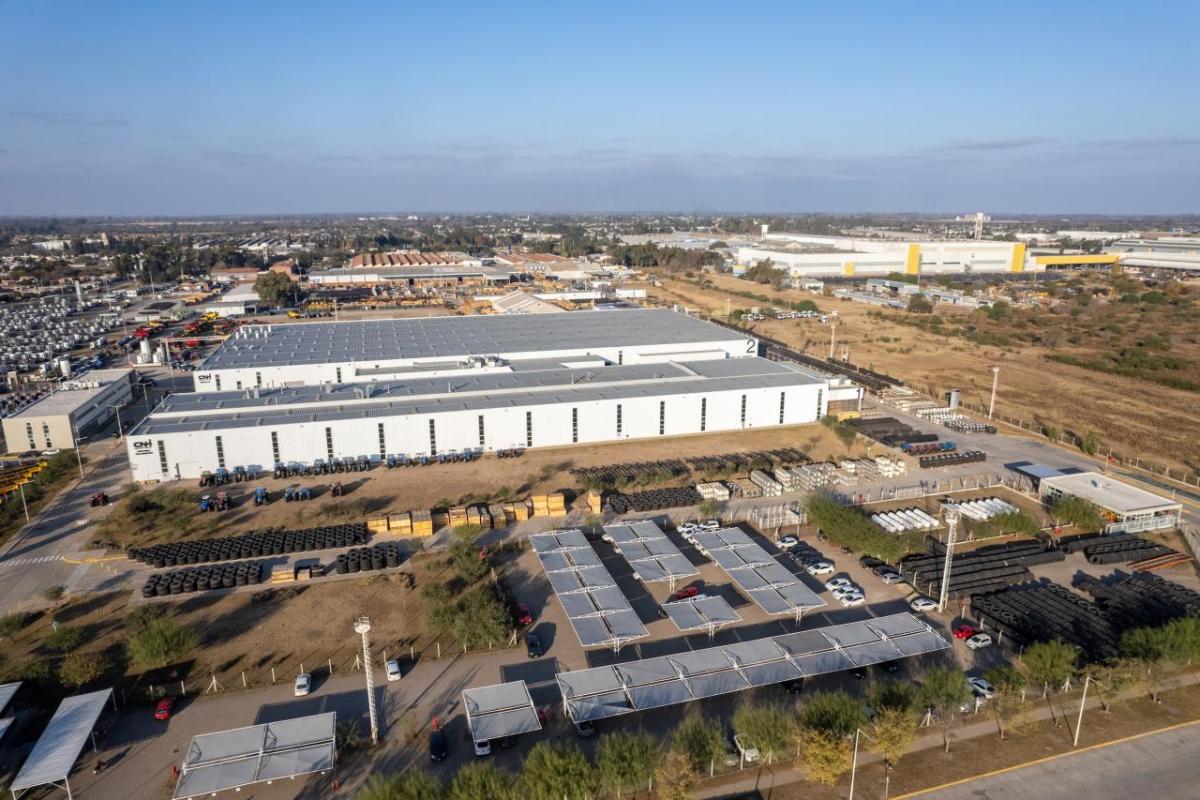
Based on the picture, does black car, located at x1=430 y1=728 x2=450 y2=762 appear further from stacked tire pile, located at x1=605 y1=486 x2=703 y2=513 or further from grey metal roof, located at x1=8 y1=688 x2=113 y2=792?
stacked tire pile, located at x1=605 y1=486 x2=703 y2=513

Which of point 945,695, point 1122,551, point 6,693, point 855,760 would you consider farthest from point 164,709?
point 1122,551

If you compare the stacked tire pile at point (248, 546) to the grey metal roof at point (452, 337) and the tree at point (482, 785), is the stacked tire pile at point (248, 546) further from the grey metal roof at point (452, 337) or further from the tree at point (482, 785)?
the grey metal roof at point (452, 337)

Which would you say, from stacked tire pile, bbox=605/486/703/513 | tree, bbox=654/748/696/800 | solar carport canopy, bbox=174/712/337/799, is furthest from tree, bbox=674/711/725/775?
stacked tire pile, bbox=605/486/703/513

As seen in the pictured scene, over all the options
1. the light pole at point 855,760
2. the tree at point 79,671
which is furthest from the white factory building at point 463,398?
the light pole at point 855,760

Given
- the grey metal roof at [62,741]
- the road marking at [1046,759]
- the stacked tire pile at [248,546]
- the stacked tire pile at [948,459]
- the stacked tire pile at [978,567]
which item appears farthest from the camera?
the stacked tire pile at [948,459]

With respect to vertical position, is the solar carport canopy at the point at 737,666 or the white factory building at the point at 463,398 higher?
the white factory building at the point at 463,398

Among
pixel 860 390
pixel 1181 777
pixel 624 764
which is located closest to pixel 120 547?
pixel 624 764
